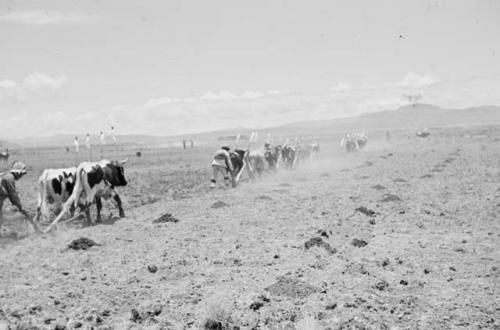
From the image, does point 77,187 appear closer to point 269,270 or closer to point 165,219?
point 165,219

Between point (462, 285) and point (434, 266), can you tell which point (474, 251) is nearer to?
point (434, 266)

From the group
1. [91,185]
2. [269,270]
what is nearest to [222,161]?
[91,185]

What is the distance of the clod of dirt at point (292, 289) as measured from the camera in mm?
8234

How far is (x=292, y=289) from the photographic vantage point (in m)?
8.40

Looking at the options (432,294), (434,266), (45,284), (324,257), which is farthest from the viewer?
(324,257)

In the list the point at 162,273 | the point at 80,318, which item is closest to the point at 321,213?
the point at 162,273

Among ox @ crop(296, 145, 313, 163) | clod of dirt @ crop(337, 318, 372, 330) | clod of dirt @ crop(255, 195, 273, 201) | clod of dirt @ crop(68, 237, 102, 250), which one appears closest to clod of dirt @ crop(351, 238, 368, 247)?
clod of dirt @ crop(337, 318, 372, 330)

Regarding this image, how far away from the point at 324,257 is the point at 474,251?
10.4ft

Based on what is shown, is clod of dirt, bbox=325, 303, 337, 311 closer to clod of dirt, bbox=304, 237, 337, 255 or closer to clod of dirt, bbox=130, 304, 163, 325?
clod of dirt, bbox=130, 304, 163, 325

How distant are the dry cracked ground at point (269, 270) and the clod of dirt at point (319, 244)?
0.03 m

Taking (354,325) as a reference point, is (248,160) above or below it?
above

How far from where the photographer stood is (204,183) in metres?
27.8

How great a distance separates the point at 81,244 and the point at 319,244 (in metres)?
5.43

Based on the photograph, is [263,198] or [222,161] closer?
[263,198]
